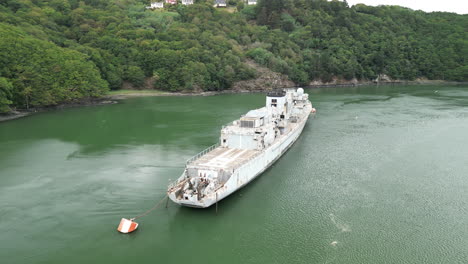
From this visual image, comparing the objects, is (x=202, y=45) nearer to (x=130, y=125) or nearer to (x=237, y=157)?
(x=130, y=125)

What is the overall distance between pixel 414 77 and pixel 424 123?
84.9 m

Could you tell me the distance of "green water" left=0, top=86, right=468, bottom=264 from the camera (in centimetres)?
2106

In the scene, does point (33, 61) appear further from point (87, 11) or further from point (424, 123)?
point (424, 123)

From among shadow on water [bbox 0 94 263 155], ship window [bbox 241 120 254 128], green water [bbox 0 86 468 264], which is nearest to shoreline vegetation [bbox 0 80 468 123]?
shadow on water [bbox 0 94 263 155]

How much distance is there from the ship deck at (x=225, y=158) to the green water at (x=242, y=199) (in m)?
2.65

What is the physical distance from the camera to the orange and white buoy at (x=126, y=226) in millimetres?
22359

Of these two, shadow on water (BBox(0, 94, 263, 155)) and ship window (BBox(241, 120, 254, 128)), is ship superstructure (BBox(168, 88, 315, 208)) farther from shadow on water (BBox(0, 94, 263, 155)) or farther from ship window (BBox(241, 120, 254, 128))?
shadow on water (BBox(0, 94, 263, 155))

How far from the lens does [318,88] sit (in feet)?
376

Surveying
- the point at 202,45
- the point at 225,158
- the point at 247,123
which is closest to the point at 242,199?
the point at 225,158

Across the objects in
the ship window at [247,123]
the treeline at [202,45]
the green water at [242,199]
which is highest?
the treeline at [202,45]

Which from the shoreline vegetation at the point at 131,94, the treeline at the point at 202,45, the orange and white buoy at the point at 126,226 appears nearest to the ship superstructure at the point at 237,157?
the orange and white buoy at the point at 126,226

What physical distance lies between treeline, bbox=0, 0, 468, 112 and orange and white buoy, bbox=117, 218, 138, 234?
144 ft

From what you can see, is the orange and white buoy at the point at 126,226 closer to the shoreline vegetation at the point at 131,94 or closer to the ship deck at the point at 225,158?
the ship deck at the point at 225,158

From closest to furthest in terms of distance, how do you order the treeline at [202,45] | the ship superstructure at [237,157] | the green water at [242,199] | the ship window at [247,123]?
the green water at [242,199]
the ship superstructure at [237,157]
the ship window at [247,123]
the treeline at [202,45]
